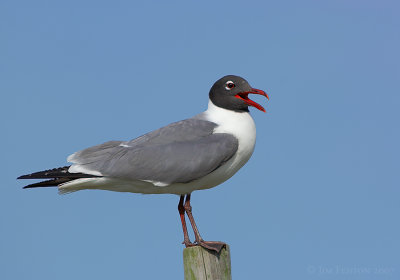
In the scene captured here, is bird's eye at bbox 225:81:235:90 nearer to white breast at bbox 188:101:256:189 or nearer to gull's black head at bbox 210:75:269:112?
gull's black head at bbox 210:75:269:112

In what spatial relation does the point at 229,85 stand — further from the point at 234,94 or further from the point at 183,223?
the point at 183,223

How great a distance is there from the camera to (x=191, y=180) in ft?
22.4

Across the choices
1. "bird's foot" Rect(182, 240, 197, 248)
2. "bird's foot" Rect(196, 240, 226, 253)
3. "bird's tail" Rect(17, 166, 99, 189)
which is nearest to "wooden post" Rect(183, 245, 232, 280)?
"bird's foot" Rect(196, 240, 226, 253)

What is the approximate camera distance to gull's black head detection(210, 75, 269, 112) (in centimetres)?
755

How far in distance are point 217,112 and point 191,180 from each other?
1285mm

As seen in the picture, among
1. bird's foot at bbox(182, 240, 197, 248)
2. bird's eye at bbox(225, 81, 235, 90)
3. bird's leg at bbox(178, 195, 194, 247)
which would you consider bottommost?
bird's foot at bbox(182, 240, 197, 248)

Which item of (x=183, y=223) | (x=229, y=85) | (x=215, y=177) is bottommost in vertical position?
(x=183, y=223)

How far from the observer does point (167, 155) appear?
6898 mm

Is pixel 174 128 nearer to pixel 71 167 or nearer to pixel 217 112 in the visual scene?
pixel 217 112

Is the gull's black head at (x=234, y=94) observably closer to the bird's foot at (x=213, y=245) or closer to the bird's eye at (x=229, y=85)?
the bird's eye at (x=229, y=85)

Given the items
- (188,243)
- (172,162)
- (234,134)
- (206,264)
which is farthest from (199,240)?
(234,134)

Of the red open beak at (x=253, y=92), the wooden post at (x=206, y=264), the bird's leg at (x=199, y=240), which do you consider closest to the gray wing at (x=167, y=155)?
the bird's leg at (x=199, y=240)

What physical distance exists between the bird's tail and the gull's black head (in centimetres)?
224

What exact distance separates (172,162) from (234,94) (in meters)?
1.54
